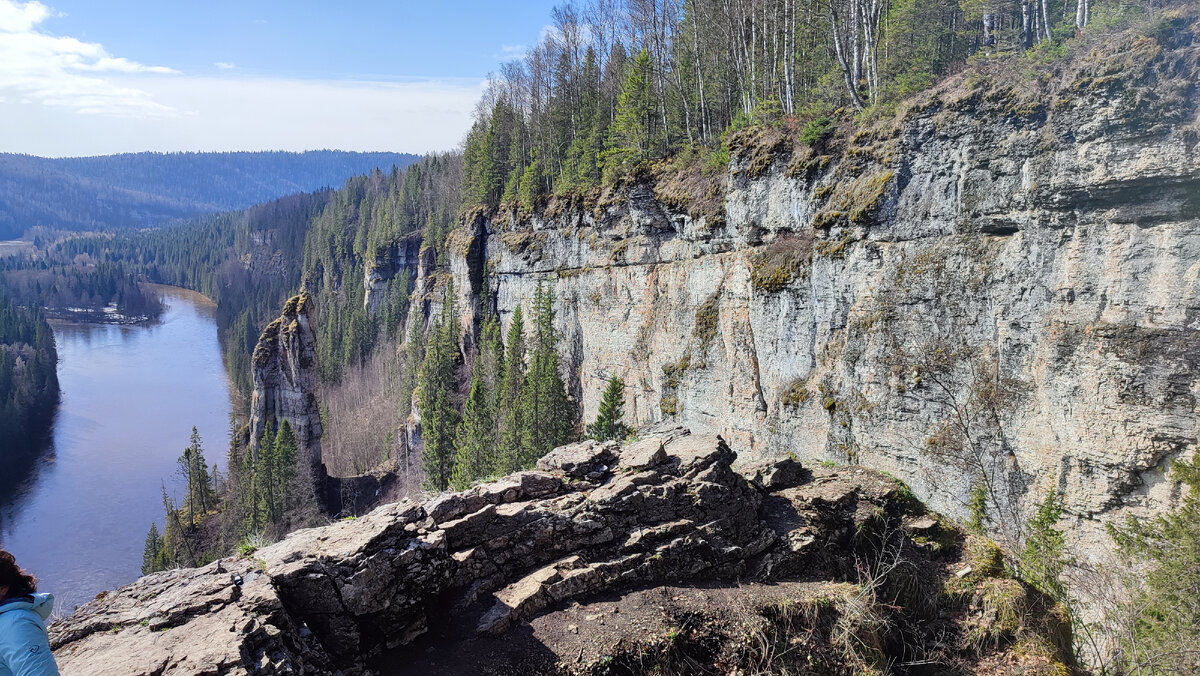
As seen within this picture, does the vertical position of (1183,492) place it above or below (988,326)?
below

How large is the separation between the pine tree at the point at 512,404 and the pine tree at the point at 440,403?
3866 millimetres

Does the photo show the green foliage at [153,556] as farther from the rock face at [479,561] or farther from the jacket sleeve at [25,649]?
the jacket sleeve at [25,649]

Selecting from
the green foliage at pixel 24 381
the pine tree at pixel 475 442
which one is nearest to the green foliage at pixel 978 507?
the pine tree at pixel 475 442

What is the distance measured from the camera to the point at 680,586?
33.6 ft

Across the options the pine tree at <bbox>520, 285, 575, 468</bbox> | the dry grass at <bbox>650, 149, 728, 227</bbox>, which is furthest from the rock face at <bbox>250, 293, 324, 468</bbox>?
the dry grass at <bbox>650, 149, 728, 227</bbox>

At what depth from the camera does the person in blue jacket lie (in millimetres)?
4348

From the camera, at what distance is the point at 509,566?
9883 millimetres

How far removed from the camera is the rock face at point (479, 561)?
7.03 meters

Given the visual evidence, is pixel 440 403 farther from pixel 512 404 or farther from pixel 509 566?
pixel 509 566

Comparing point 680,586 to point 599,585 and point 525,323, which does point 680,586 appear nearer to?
point 599,585

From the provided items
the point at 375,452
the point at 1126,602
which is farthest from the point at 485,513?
the point at 375,452

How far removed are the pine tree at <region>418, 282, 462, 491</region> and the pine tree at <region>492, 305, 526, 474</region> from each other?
3866 mm

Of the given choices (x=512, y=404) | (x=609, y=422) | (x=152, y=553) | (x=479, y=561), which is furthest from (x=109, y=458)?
(x=479, y=561)

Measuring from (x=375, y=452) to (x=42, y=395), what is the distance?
58625mm
